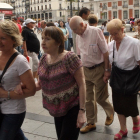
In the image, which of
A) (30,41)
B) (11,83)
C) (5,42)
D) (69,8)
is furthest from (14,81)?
(69,8)

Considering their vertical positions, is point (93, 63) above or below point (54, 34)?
below

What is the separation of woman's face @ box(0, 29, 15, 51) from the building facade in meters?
58.5

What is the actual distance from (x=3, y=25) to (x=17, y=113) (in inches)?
33.5

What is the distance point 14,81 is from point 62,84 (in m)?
0.46

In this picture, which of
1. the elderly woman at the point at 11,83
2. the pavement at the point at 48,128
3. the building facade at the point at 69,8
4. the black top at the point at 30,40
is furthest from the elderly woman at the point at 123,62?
the building facade at the point at 69,8

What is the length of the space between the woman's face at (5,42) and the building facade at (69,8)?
5851 centimetres

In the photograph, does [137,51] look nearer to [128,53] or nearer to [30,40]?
[128,53]

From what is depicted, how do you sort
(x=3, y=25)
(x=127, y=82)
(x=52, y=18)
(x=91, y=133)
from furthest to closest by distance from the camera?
(x=52, y=18), (x=91, y=133), (x=127, y=82), (x=3, y=25)

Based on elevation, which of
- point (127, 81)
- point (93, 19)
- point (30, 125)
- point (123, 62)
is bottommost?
point (30, 125)

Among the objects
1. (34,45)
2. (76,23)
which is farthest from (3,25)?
(34,45)

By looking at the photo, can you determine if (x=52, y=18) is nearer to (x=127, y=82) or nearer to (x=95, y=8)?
(x=95, y=8)

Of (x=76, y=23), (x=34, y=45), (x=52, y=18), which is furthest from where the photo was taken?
(x=52, y=18)

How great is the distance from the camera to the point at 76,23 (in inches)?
131

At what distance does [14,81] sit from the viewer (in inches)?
89.7
